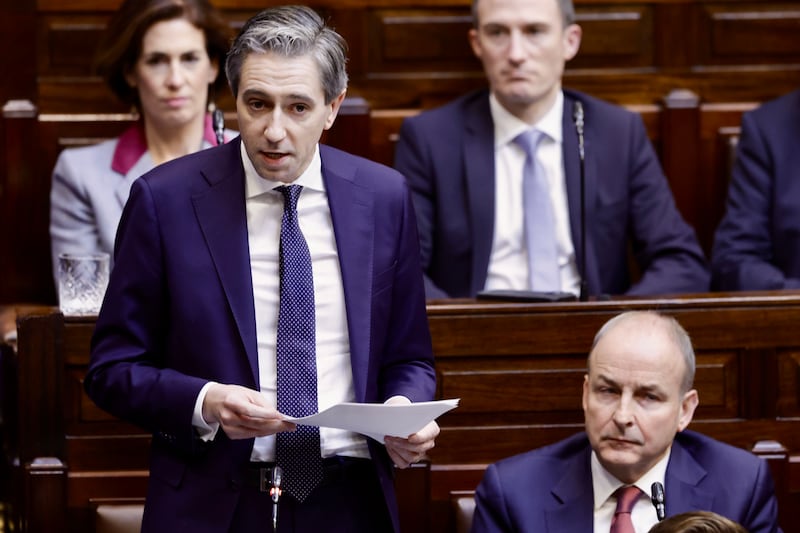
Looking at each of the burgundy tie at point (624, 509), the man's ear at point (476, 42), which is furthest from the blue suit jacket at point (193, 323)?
the man's ear at point (476, 42)

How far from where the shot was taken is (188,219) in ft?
4.58

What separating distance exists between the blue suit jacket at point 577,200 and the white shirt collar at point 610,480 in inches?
26.6

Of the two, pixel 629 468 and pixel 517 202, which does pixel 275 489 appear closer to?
pixel 629 468

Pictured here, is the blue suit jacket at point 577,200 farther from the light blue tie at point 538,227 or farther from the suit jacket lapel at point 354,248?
the suit jacket lapel at point 354,248

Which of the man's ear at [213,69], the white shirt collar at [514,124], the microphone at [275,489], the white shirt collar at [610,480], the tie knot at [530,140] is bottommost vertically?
the white shirt collar at [610,480]

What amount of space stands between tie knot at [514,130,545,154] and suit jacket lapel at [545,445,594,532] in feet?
2.74

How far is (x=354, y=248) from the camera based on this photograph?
1418 millimetres

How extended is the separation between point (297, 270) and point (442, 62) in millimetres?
1388

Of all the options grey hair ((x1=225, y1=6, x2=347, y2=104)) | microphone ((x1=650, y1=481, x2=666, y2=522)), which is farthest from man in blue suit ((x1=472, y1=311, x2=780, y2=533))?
grey hair ((x1=225, y1=6, x2=347, y2=104))

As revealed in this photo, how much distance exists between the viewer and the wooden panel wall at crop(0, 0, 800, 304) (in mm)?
2598

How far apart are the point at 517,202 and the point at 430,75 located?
1.33ft

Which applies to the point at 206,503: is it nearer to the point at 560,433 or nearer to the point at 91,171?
the point at 560,433

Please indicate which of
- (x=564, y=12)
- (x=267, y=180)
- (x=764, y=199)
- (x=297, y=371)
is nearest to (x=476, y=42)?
(x=564, y=12)

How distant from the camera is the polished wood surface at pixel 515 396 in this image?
1861 mm
